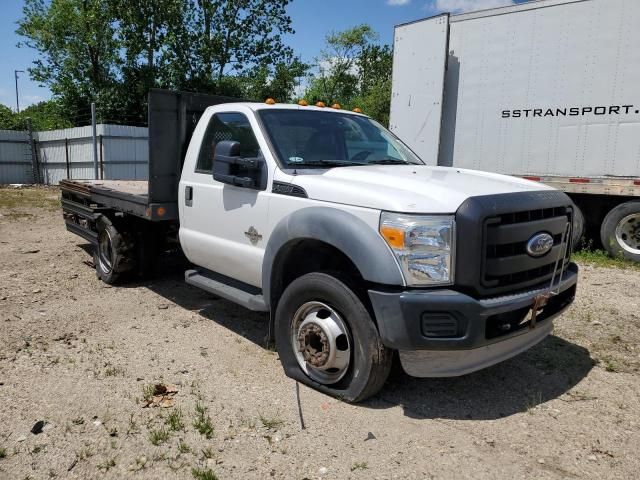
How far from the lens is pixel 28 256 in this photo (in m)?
8.37

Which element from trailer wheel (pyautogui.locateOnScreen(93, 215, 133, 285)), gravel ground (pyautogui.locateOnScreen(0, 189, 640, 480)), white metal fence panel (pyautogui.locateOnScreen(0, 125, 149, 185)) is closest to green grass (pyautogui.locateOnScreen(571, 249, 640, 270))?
gravel ground (pyautogui.locateOnScreen(0, 189, 640, 480))

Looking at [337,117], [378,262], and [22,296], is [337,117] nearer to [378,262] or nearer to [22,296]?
[378,262]

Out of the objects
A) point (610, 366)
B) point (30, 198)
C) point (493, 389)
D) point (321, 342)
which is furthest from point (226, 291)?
point (30, 198)

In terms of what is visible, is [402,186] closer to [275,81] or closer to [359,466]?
[359,466]

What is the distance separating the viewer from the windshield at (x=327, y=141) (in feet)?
14.2

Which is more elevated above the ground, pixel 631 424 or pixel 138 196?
pixel 138 196

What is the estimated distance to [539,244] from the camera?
11.4 feet

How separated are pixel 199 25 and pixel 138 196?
2639 centimetres

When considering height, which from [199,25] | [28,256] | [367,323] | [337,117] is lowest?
[28,256]

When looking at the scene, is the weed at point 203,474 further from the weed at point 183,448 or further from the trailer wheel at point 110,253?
the trailer wheel at point 110,253

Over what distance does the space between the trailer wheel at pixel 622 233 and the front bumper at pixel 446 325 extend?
5.39 m

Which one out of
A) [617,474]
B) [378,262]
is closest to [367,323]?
[378,262]

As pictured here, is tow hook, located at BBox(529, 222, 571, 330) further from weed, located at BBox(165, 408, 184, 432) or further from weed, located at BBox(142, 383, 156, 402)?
weed, located at BBox(142, 383, 156, 402)

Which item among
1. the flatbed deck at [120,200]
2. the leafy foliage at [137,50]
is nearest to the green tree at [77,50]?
the leafy foliage at [137,50]
